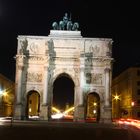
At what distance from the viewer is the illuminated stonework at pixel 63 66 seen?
56500 mm

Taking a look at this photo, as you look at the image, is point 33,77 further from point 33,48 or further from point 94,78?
point 94,78

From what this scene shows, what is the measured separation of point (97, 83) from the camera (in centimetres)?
5725

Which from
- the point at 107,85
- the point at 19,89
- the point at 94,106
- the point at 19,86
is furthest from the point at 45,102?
the point at 94,106

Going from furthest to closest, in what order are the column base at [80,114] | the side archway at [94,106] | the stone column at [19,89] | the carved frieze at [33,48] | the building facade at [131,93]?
the building facade at [131,93], the side archway at [94,106], the carved frieze at [33,48], the stone column at [19,89], the column base at [80,114]

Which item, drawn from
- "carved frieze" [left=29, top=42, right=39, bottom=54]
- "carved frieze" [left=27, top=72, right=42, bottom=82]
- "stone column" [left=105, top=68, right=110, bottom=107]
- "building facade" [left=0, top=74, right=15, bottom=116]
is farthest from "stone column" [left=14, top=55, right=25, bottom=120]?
"building facade" [left=0, top=74, right=15, bottom=116]

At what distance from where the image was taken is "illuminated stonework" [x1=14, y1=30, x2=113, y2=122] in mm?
56500

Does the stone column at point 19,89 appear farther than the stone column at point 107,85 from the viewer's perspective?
No

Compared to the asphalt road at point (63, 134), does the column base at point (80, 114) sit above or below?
above

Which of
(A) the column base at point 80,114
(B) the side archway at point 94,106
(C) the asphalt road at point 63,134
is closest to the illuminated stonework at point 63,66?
(A) the column base at point 80,114

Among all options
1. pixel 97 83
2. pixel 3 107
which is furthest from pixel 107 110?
pixel 3 107

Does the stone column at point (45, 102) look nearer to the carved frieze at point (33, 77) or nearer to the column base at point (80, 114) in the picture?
the carved frieze at point (33, 77)

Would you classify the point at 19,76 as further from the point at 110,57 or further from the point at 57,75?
the point at 110,57

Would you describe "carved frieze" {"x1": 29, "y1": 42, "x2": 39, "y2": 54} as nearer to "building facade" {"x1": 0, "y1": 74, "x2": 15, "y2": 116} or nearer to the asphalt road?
the asphalt road

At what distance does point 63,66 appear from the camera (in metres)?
57.2
